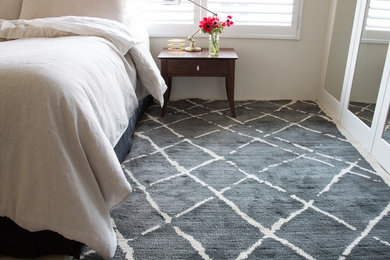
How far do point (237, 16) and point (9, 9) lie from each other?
72.9 inches

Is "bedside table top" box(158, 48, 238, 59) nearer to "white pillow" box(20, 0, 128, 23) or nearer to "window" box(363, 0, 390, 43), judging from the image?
"white pillow" box(20, 0, 128, 23)

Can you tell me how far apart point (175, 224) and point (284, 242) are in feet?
1.62

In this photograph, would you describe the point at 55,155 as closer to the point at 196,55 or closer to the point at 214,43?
the point at 196,55

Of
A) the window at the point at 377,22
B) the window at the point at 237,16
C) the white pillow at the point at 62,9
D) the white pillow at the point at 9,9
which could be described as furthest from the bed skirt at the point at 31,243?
the window at the point at 237,16

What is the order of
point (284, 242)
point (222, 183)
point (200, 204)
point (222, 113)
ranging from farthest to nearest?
point (222, 113) < point (222, 183) < point (200, 204) < point (284, 242)

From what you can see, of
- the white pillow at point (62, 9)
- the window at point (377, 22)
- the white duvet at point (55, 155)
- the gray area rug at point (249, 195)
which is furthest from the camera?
the white pillow at point (62, 9)

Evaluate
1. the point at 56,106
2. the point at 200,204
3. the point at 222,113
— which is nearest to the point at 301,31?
the point at 222,113

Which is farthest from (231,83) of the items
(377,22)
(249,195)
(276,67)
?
(249,195)

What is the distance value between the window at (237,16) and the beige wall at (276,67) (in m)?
0.07

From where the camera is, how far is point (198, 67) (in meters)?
2.72

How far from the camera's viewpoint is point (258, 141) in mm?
2436

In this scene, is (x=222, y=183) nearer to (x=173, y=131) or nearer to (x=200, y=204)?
(x=200, y=204)

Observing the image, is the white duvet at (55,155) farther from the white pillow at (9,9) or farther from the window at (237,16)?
the window at (237,16)

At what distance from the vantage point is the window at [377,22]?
211 centimetres
